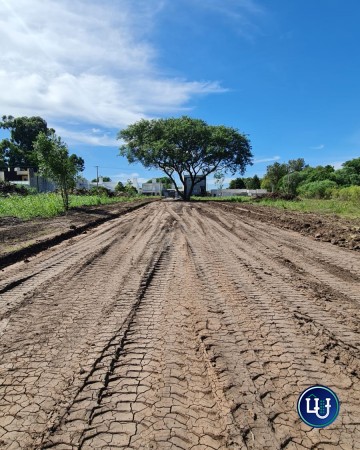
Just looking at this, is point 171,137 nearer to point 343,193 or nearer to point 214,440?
point 343,193

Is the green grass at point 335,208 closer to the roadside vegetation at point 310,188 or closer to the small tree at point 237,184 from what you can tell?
the roadside vegetation at point 310,188

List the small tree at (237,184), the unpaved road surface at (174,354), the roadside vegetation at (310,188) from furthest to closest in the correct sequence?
the small tree at (237,184), the roadside vegetation at (310,188), the unpaved road surface at (174,354)

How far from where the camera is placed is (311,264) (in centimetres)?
651

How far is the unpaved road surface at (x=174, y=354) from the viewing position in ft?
7.11

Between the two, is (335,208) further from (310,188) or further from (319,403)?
(310,188)

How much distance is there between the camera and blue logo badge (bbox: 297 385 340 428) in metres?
1.37

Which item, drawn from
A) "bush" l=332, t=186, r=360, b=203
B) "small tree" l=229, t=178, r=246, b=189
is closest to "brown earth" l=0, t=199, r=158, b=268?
"bush" l=332, t=186, r=360, b=203

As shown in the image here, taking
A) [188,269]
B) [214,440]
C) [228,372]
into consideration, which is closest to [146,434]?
[214,440]

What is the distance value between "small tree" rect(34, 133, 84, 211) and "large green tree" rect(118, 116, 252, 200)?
20709 mm

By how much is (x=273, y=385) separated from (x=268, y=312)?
148 cm

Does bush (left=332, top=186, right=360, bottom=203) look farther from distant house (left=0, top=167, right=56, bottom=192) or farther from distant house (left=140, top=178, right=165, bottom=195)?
distant house (left=140, top=178, right=165, bottom=195)

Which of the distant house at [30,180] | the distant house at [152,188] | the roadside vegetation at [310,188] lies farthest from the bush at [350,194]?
the distant house at [152,188]

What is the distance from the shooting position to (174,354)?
3.08 metres

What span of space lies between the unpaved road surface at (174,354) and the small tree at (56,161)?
44.5ft
